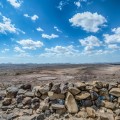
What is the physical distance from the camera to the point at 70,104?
297 inches

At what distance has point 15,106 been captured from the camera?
8172mm

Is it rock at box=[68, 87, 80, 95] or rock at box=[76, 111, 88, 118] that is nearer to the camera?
rock at box=[76, 111, 88, 118]

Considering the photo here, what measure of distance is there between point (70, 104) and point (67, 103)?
0.12 m

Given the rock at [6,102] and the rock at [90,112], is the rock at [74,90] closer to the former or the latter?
the rock at [90,112]


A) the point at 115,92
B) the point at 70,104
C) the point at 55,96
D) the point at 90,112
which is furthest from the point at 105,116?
the point at 55,96

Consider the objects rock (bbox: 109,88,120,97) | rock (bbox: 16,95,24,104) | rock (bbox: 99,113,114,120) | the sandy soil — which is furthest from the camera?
the sandy soil

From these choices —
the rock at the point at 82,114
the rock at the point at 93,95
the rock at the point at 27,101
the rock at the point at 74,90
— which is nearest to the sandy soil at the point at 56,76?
the rock at the point at 27,101

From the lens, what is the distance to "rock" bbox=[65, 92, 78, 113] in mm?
7434

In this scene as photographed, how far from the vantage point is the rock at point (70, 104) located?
7.43 meters

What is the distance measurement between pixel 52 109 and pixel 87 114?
137 centimetres

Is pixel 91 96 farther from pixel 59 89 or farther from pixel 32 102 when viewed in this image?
pixel 32 102

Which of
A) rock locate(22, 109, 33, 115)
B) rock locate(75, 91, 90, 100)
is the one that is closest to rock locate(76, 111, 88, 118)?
rock locate(75, 91, 90, 100)

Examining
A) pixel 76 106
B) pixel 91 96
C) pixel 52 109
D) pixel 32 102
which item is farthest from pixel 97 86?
pixel 32 102

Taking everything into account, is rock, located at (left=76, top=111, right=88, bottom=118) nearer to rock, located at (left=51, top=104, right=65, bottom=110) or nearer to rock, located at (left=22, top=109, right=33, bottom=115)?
rock, located at (left=51, top=104, right=65, bottom=110)
